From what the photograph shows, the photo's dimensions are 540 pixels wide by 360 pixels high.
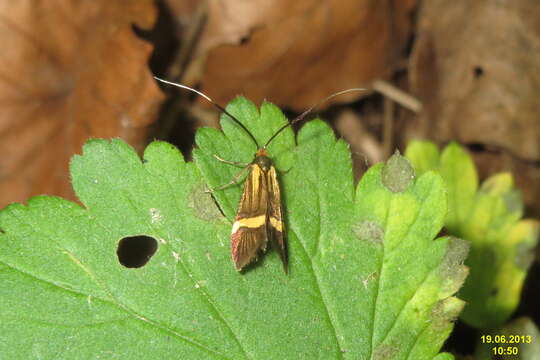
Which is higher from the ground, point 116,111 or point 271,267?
point 116,111

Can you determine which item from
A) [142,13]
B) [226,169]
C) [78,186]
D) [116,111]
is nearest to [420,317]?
[226,169]

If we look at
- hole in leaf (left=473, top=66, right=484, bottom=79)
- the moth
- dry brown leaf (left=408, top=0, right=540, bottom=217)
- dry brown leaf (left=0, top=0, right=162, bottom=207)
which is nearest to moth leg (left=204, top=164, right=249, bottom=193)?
the moth

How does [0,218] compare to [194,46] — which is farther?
[194,46]

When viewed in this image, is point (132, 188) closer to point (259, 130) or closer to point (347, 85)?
point (259, 130)

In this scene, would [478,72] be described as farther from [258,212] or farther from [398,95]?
[258,212]

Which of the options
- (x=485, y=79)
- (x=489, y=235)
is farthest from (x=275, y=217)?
(x=485, y=79)

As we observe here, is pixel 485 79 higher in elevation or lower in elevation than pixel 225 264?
higher
